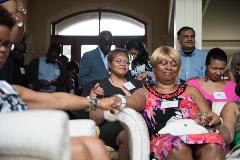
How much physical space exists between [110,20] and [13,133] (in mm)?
9151

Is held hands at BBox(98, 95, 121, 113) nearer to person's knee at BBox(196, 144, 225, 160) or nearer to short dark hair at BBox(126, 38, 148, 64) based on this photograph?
person's knee at BBox(196, 144, 225, 160)

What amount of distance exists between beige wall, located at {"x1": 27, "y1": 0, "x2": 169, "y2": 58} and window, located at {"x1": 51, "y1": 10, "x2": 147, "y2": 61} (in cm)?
18

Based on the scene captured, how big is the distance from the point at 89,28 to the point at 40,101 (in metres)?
8.27

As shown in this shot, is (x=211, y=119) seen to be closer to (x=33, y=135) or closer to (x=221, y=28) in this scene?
(x=33, y=135)

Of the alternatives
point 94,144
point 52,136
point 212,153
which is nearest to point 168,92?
point 212,153

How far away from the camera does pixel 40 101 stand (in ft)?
7.80

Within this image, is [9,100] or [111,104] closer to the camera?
[9,100]

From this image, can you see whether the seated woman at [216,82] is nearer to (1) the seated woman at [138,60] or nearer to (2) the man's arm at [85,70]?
(1) the seated woman at [138,60]

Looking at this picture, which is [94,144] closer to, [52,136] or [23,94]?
[23,94]

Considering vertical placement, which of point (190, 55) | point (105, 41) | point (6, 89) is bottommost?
point (6, 89)

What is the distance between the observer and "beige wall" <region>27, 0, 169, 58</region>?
402 inches

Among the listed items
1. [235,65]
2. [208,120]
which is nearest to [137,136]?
[208,120]

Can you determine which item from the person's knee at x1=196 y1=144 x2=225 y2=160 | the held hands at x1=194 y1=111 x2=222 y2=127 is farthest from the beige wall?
the person's knee at x1=196 y1=144 x2=225 y2=160

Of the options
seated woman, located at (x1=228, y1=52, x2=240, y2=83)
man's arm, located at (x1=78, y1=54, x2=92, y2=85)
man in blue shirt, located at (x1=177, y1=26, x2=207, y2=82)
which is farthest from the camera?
man's arm, located at (x1=78, y1=54, x2=92, y2=85)
